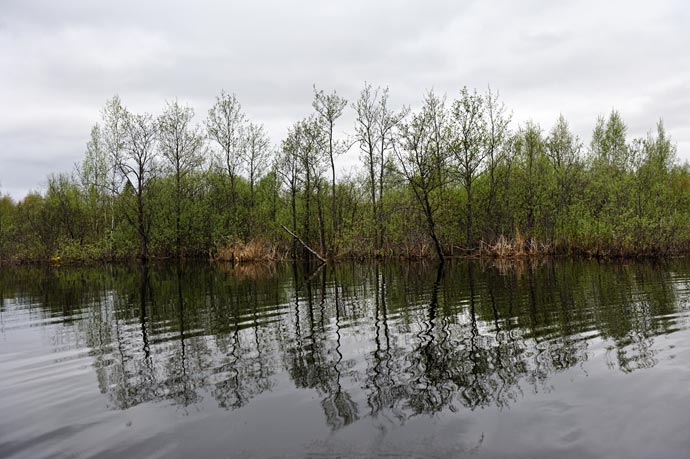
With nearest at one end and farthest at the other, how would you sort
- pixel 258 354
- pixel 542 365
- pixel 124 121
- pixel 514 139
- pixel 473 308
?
pixel 542 365 < pixel 258 354 < pixel 473 308 < pixel 514 139 < pixel 124 121

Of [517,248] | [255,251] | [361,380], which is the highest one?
[255,251]

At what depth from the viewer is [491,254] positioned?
33.7 metres

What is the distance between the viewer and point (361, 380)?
6.16 metres

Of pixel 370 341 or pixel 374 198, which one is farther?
pixel 374 198

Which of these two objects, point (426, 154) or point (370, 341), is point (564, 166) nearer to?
point (426, 154)

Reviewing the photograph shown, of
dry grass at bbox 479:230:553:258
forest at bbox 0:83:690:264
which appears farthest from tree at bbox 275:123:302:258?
dry grass at bbox 479:230:553:258

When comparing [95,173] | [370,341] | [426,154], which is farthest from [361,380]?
[95,173]

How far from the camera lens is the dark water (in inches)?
173

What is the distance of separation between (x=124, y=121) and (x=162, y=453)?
45093 mm

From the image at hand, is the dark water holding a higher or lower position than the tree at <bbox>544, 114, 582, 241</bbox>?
lower

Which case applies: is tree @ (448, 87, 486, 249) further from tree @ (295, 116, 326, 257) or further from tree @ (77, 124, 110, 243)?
tree @ (77, 124, 110, 243)

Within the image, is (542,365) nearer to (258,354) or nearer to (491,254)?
(258,354)

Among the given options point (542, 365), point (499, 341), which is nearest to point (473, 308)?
point (499, 341)

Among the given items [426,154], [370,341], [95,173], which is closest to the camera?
[370,341]
